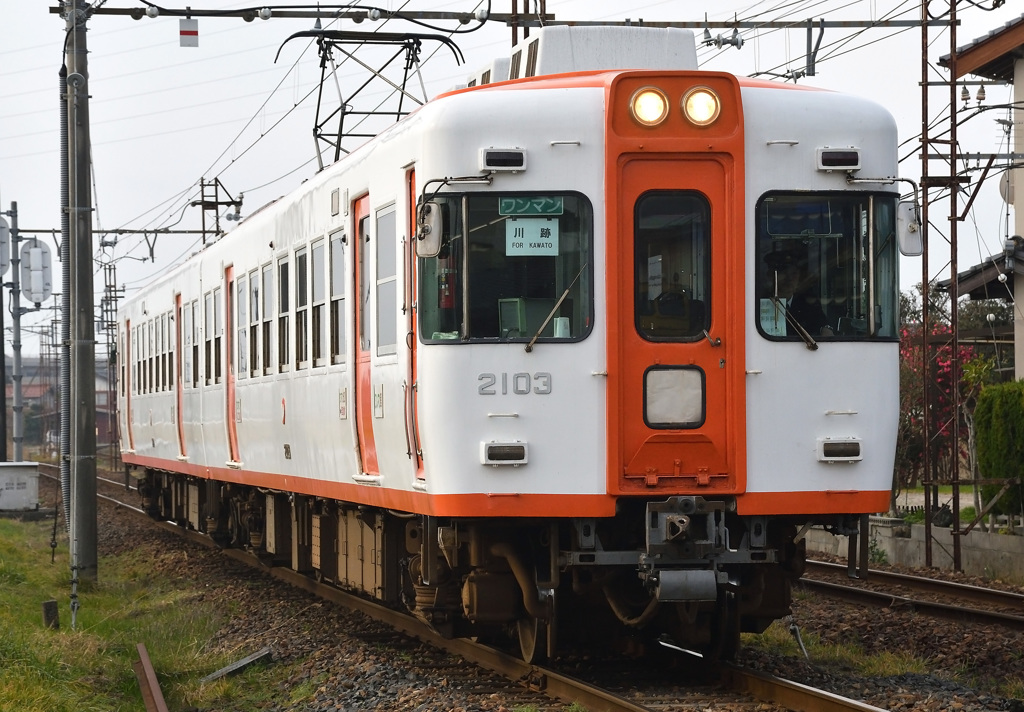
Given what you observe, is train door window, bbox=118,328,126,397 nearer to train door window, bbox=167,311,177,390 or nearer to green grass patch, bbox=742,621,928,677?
train door window, bbox=167,311,177,390

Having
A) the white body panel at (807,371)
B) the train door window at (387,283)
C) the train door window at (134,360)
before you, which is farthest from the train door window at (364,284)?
the train door window at (134,360)

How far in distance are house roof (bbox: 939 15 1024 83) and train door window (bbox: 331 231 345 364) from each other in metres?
13.5

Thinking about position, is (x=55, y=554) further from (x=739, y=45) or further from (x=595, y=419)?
(x=595, y=419)

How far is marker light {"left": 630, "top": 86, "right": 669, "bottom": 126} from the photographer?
27.3 feet

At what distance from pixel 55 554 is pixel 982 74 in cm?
1567

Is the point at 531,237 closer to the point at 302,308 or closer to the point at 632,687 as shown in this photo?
the point at 632,687

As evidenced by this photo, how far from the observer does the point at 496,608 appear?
343 inches

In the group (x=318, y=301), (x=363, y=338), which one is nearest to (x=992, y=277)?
(x=318, y=301)

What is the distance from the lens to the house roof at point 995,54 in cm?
2242

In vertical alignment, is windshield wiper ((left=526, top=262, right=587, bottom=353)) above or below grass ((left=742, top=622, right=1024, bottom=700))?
above

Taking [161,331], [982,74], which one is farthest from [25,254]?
[982,74]

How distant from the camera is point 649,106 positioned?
27.4 feet

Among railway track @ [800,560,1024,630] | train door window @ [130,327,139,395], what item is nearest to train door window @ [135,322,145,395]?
train door window @ [130,327,139,395]

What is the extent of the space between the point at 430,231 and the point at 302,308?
13.2ft
